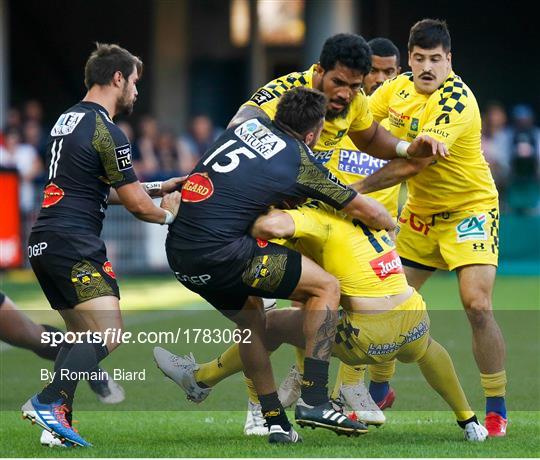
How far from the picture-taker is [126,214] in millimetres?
18297

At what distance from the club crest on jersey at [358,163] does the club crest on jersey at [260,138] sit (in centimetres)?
192

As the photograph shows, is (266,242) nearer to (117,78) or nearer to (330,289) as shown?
(330,289)

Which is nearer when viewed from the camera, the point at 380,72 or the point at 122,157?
the point at 122,157

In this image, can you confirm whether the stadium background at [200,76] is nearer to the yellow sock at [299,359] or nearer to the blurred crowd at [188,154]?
the blurred crowd at [188,154]

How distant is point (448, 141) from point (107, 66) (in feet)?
7.09

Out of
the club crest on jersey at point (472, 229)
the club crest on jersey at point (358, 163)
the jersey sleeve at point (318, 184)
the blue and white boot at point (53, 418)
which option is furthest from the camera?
the club crest on jersey at point (358, 163)

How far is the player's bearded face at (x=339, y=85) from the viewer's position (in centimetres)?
758

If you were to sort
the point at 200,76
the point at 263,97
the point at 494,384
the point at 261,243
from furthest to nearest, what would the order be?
the point at 200,76 < the point at 494,384 < the point at 263,97 < the point at 261,243

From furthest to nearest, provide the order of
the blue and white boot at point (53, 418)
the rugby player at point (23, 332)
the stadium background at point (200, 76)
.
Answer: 1. the stadium background at point (200, 76)
2. the rugby player at point (23, 332)
3. the blue and white boot at point (53, 418)

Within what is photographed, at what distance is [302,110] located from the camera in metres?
7.16

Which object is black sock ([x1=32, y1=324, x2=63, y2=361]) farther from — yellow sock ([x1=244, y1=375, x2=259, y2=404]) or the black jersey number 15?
the black jersey number 15

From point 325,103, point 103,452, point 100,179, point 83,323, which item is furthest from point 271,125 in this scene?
point 103,452

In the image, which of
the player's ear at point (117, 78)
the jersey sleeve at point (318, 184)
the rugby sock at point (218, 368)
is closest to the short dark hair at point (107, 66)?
the player's ear at point (117, 78)

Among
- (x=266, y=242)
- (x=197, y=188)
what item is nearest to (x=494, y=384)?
(x=266, y=242)
